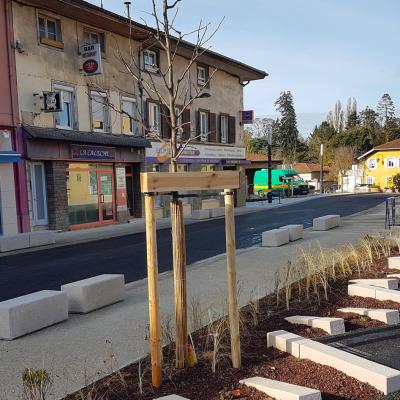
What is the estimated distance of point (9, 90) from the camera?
639 inches

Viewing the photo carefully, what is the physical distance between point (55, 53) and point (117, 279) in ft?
45.6

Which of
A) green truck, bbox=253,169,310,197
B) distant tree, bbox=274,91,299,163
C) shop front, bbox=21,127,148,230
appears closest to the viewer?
shop front, bbox=21,127,148,230

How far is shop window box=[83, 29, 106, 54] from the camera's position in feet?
64.9

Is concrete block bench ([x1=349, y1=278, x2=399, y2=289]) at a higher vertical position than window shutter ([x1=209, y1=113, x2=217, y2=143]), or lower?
lower

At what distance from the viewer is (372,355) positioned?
161 inches

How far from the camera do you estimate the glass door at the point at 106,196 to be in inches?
822

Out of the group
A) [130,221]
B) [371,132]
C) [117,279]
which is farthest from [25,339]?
[371,132]

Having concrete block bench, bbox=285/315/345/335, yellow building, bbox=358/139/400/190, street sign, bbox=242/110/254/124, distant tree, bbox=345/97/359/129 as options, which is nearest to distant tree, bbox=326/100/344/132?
distant tree, bbox=345/97/359/129

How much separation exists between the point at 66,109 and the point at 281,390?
1748 cm

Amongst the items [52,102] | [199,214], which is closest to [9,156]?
[52,102]

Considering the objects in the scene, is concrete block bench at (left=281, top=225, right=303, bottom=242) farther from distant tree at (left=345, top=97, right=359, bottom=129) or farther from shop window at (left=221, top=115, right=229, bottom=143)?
distant tree at (left=345, top=97, right=359, bottom=129)

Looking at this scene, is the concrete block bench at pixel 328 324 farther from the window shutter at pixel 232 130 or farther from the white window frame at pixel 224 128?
the window shutter at pixel 232 130

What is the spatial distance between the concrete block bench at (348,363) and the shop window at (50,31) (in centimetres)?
1666

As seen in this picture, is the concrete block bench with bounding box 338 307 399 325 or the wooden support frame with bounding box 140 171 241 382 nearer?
the wooden support frame with bounding box 140 171 241 382
